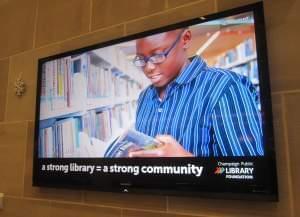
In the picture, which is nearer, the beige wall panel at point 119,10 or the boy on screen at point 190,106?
the boy on screen at point 190,106

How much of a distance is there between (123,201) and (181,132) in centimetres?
37

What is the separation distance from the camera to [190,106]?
3.55 feet

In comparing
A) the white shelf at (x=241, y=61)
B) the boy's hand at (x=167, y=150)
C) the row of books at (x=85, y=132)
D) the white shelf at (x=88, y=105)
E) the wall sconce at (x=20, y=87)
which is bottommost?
the boy's hand at (x=167, y=150)

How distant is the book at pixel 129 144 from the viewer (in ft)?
3.76

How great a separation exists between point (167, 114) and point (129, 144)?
20 centimetres

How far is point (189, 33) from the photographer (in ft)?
3.71

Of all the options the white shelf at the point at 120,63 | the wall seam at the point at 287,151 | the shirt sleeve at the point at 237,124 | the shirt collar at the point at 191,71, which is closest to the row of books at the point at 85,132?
the white shelf at the point at 120,63

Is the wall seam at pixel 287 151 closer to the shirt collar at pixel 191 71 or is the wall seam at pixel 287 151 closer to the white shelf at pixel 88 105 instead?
the shirt collar at pixel 191 71

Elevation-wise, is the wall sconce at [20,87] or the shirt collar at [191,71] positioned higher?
the wall sconce at [20,87]

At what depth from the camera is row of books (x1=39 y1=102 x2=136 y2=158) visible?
4.04 ft

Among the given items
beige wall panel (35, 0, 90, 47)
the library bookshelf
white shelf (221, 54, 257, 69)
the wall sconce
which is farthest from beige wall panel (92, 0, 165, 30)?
the wall sconce

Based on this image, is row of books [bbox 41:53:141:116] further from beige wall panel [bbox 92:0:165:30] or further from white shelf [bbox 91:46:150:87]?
beige wall panel [bbox 92:0:165:30]

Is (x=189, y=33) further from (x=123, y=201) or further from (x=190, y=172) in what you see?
(x=123, y=201)

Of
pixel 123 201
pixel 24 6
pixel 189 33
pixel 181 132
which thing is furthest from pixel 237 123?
pixel 24 6
